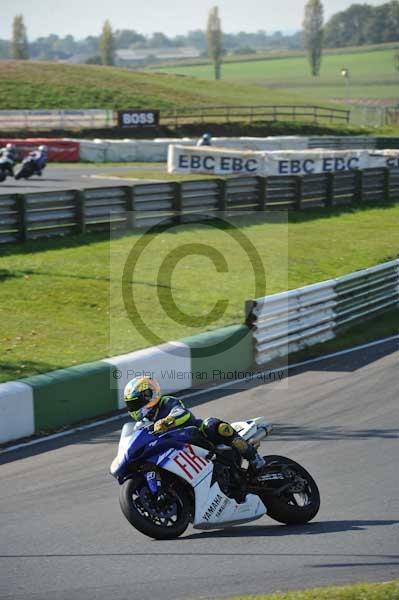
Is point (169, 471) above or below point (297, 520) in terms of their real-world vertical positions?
above

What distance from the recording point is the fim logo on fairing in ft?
25.8

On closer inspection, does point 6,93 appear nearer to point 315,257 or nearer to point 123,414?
point 315,257

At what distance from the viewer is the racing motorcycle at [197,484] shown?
7.71 metres

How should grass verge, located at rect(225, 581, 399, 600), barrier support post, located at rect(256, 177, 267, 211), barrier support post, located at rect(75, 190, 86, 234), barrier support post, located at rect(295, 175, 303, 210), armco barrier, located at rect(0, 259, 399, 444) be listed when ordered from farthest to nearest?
barrier support post, located at rect(295, 175, 303, 210), barrier support post, located at rect(256, 177, 267, 211), barrier support post, located at rect(75, 190, 86, 234), armco barrier, located at rect(0, 259, 399, 444), grass verge, located at rect(225, 581, 399, 600)

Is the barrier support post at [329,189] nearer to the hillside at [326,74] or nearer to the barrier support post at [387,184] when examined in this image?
the barrier support post at [387,184]

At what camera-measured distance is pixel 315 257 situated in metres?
22.1

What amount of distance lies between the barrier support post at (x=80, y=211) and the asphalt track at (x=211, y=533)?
1016cm

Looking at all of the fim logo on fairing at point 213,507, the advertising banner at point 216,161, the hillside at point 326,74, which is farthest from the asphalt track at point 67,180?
the hillside at point 326,74

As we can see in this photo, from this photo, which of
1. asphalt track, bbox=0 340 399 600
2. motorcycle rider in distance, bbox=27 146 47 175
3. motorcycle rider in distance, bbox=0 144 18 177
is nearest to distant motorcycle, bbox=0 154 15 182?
motorcycle rider in distance, bbox=0 144 18 177

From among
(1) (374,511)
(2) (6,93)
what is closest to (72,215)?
(1) (374,511)

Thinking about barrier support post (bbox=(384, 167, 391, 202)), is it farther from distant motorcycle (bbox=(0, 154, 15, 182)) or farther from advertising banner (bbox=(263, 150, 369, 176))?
distant motorcycle (bbox=(0, 154, 15, 182))

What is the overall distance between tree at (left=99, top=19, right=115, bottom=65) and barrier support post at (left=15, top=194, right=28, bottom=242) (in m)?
159

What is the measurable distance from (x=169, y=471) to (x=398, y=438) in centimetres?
401

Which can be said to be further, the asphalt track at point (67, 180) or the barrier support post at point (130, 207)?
the asphalt track at point (67, 180)
